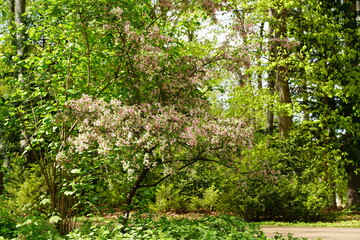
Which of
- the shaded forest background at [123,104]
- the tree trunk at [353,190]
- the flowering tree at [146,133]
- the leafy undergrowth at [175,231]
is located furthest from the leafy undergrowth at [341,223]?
the flowering tree at [146,133]

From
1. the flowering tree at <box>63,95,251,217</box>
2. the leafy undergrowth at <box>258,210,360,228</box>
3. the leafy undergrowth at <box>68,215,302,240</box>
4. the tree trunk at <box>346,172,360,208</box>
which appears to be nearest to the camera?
the leafy undergrowth at <box>68,215,302,240</box>

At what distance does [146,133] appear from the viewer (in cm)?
584

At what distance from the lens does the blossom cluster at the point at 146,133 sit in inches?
237

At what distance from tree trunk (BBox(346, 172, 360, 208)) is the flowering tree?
12896 millimetres

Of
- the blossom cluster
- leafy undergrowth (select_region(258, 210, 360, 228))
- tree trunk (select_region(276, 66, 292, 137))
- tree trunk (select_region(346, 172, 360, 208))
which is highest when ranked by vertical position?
tree trunk (select_region(276, 66, 292, 137))

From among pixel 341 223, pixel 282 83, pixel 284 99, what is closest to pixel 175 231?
pixel 341 223

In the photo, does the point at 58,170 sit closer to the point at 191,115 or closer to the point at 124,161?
the point at 124,161

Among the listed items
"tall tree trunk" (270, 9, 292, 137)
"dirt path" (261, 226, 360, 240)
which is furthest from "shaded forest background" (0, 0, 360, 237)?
"tall tree trunk" (270, 9, 292, 137)

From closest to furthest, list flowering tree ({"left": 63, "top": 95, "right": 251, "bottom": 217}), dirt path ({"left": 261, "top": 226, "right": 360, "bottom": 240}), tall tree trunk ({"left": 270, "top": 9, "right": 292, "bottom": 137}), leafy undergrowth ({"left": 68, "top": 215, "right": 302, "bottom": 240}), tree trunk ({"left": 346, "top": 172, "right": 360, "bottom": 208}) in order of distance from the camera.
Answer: leafy undergrowth ({"left": 68, "top": 215, "right": 302, "bottom": 240})
flowering tree ({"left": 63, "top": 95, "right": 251, "bottom": 217})
dirt path ({"left": 261, "top": 226, "right": 360, "bottom": 240})
tree trunk ({"left": 346, "top": 172, "right": 360, "bottom": 208})
tall tree trunk ({"left": 270, "top": 9, "right": 292, "bottom": 137})

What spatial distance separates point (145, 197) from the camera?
26.8 feet

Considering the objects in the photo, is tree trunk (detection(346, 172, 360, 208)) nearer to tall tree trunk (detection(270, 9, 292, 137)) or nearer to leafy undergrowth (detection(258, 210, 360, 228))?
leafy undergrowth (detection(258, 210, 360, 228))

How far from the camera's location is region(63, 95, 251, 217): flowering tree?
6020 mm

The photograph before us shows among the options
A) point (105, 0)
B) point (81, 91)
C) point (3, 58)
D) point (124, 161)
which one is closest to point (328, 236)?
point (124, 161)

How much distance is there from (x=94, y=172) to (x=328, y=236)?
5.98m
